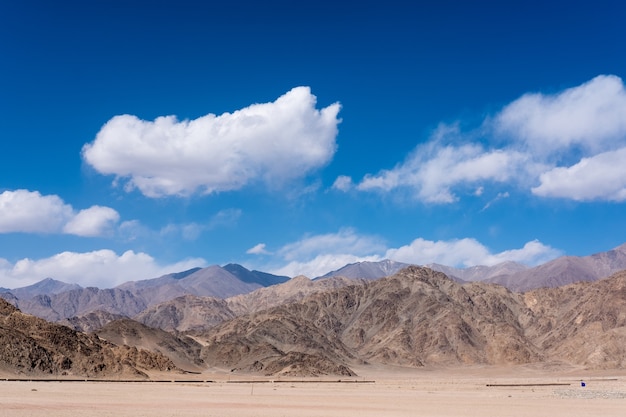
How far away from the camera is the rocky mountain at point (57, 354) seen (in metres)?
94.4

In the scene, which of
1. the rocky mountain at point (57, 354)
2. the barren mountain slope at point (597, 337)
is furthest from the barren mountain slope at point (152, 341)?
the barren mountain slope at point (597, 337)

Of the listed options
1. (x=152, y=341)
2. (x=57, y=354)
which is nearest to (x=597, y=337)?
(x=152, y=341)

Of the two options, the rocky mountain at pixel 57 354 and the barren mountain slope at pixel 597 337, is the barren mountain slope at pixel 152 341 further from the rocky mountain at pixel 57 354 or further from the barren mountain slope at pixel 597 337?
the barren mountain slope at pixel 597 337

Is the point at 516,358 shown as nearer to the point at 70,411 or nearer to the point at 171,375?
the point at 171,375

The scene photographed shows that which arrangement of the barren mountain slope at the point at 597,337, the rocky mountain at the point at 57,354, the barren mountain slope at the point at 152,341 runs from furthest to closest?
the barren mountain slope at the point at 597,337
the barren mountain slope at the point at 152,341
the rocky mountain at the point at 57,354

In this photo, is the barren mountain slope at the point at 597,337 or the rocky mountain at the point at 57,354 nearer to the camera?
Answer: the rocky mountain at the point at 57,354

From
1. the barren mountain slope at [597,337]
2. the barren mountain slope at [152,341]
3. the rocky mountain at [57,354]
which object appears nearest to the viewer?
the rocky mountain at [57,354]

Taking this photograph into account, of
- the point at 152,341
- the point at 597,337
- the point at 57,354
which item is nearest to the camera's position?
the point at 57,354

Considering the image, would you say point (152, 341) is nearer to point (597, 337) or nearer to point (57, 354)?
point (57, 354)

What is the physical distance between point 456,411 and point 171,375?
77519mm

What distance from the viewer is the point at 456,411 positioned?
143 ft

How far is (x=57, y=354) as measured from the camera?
10062 cm

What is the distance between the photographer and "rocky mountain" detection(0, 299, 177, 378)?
94.4m

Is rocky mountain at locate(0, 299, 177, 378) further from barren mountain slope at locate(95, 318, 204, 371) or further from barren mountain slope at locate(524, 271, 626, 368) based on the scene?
barren mountain slope at locate(524, 271, 626, 368)
